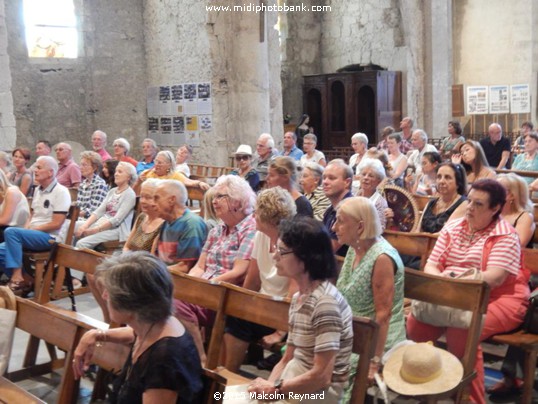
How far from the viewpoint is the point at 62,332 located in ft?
10.1

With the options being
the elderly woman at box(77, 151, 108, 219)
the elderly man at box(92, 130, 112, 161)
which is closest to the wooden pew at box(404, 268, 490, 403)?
the elderly woman at box(77, 151, 108, 219)

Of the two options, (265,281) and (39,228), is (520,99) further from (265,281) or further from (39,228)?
(265,281)

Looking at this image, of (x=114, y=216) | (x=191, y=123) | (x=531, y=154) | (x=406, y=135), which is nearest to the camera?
(x=114, y=216)

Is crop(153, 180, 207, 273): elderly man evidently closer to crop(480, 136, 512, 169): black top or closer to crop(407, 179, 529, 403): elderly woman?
crop(407, 179, 529, 403): elderly woman

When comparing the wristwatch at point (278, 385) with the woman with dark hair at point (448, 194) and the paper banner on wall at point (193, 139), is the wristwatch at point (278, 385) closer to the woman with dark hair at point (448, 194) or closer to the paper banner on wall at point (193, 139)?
the woman with dark hair at point (448, 194)

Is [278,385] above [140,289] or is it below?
below

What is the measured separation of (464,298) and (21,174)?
6131 mm

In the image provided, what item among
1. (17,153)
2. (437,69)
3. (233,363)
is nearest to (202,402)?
(233,363)

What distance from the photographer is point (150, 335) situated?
7.91ft

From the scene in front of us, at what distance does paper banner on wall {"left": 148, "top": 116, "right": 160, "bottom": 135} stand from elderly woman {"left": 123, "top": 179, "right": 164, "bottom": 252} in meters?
8.24

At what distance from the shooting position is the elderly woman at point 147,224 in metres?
4.75

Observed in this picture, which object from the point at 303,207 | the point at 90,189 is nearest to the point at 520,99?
the point at 90,189

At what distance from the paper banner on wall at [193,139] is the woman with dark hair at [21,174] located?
4334mm

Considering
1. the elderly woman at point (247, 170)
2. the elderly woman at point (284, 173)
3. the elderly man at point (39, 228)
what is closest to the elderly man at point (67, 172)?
the elderly man at point (39, 228)
